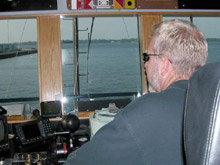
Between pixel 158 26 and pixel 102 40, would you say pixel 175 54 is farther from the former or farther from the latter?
pixel 102 40

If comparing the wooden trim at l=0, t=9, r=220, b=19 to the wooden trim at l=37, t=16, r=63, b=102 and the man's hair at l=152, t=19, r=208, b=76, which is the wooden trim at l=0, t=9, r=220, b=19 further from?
the man's hair at l=152, t=19, r=208, b=76

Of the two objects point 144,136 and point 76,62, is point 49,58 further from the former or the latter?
point 144,136

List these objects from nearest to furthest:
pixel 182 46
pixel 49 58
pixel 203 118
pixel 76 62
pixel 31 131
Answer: pixel 203 118 → pixel 182 46 → pixel 31 131 → pixel 49 58 → pixel 76 62

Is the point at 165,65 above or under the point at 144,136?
above

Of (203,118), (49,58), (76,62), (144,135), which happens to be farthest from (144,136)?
(76,62)

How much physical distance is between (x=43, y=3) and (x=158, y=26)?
1.58m

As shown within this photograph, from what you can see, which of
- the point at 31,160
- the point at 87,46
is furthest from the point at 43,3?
the point at 31,160

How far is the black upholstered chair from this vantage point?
0.56 m

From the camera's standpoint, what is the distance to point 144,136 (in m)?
0.96

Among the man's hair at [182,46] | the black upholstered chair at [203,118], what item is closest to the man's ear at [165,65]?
the man's hair at [182,46]

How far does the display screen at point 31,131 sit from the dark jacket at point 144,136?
3.98 feet

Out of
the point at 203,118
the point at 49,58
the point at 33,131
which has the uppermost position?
the point at 49,58

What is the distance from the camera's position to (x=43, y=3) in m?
2.54

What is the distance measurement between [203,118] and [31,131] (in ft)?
5.86
